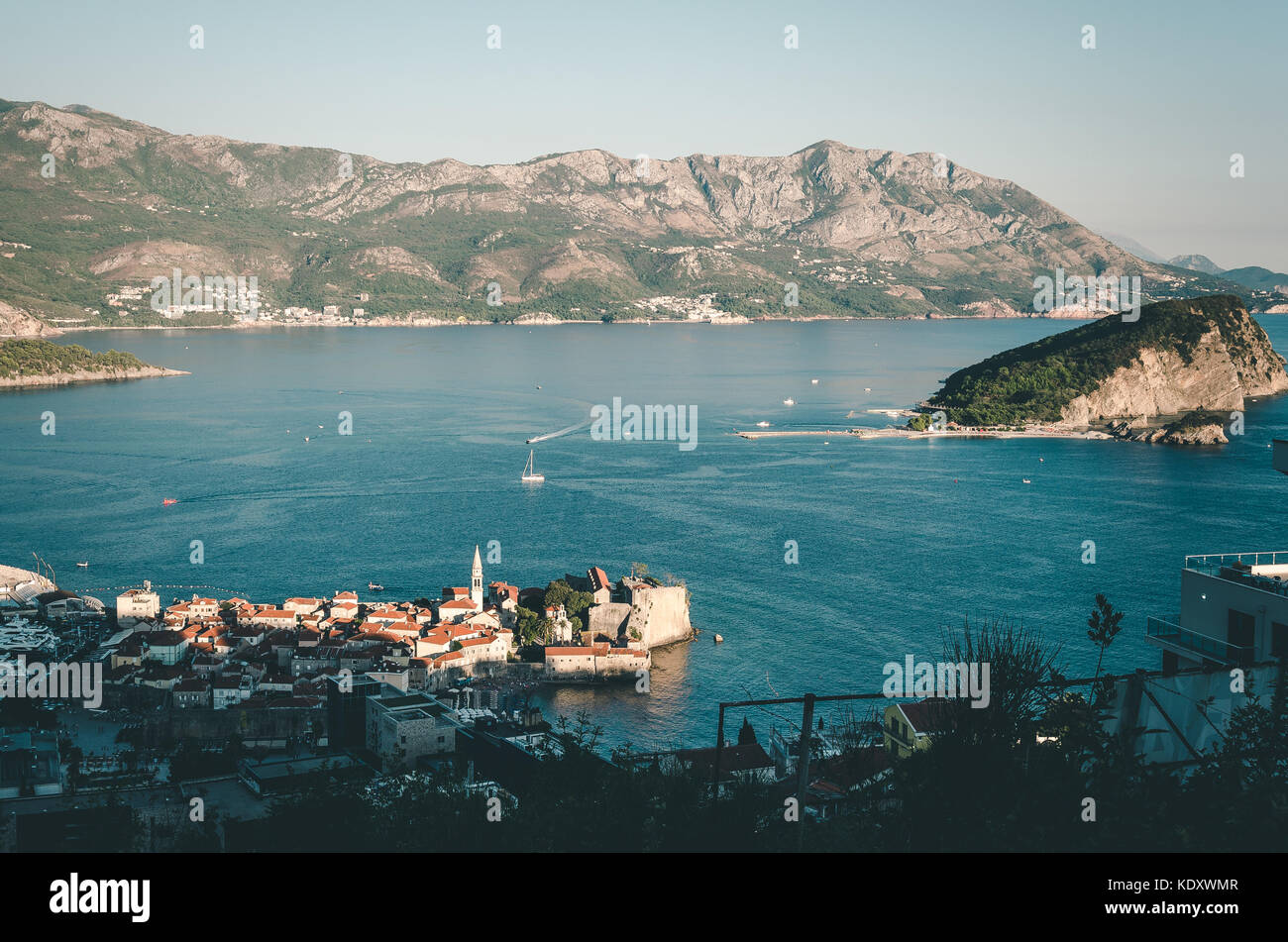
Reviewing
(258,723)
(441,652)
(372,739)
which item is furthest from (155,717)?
(441,652)

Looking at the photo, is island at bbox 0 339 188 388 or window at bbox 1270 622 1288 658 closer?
window at bbox 1270 622 1288 658

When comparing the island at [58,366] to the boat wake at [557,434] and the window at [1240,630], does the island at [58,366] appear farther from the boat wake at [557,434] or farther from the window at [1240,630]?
the window at [1240,630]

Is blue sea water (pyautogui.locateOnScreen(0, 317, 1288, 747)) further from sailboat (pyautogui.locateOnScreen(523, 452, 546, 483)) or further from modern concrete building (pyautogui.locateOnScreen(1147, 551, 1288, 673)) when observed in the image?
modern concrete building (pyautogui.locateOnScreen(1147, 551, 1288, 673))

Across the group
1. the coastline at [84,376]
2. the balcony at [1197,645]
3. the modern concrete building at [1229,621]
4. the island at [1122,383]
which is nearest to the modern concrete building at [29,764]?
the balcony at [1197,645]

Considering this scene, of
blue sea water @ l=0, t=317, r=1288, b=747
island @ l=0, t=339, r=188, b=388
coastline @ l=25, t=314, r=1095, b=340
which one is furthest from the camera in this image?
coastline @ l=25, t=314, r=1095, b=340

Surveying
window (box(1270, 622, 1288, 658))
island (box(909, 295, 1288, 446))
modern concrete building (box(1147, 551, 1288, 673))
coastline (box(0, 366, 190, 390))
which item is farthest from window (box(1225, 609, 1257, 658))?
coastline (box(0, 366, 190, 390))

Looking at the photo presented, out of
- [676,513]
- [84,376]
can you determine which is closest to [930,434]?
[676,513]
